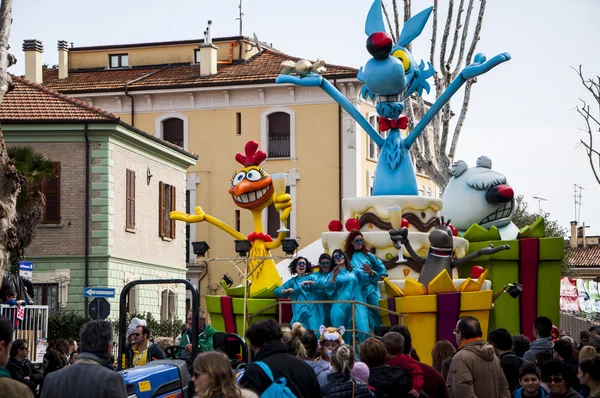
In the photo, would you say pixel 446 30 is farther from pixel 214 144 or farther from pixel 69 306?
pixel 214 144

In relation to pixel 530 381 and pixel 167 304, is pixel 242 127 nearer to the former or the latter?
pixel 167 304

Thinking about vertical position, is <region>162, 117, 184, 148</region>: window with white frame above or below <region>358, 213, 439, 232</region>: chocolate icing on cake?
above

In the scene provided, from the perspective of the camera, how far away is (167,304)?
1492 inches

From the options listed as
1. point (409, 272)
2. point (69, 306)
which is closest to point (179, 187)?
point (69, 306)

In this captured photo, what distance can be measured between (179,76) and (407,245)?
1269 inches

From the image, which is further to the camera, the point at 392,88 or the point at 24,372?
the point at 392,88

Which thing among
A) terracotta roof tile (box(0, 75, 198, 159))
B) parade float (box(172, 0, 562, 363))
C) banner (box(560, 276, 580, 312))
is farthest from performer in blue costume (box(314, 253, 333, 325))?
banner (box(560, 276, 580, 312))

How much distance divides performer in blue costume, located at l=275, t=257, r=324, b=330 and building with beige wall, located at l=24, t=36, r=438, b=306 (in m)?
28.4

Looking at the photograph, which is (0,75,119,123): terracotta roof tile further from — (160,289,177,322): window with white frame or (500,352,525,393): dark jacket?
(500,352,525,393): dark jacket

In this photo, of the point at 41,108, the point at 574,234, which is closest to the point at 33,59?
the point at 41,108

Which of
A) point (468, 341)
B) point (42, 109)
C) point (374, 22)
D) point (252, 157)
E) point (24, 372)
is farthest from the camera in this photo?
point (42, 109)

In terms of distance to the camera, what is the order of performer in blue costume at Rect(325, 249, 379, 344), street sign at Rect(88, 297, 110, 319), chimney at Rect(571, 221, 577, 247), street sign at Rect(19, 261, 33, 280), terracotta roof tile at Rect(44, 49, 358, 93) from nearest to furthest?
performer in blue costume at Rect(325, 249, 379, 344) → street sign at Rect(88, 297, 110, 319) → street sign at Rect(19, 261, 33, 280) → terracotta roof tile at Rect(44, 49, 358, 93) → chimney at Rect(571, 221, 577, 247)

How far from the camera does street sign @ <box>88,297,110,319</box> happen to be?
20766 millimetres

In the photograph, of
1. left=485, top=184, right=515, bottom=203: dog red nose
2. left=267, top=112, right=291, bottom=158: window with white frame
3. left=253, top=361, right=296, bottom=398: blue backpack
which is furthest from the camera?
left=267, top=112, right=291, bottom=158: window with white frame
